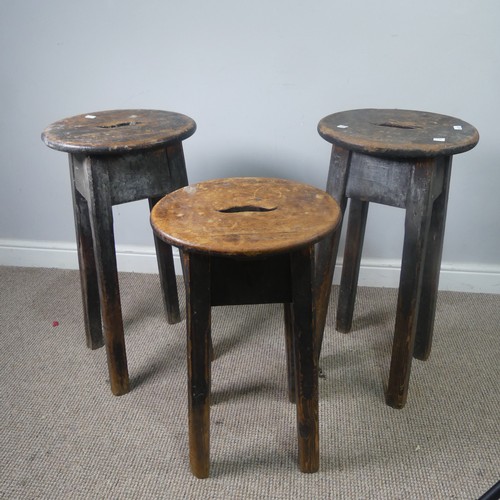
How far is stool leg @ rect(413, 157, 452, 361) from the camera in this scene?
1496 mm

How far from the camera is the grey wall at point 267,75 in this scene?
1766 mm

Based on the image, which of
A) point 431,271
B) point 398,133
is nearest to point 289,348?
point 431,271

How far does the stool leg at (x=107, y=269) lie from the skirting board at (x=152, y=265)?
68 cm

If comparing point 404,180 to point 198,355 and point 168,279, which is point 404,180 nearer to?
point 198,355

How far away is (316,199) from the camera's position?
1270 mm

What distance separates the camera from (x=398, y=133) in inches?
54.9

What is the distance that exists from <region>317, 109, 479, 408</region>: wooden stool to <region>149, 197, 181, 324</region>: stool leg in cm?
52

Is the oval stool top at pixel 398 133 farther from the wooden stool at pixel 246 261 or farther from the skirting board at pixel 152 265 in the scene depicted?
the skirting board at pixel 152 265

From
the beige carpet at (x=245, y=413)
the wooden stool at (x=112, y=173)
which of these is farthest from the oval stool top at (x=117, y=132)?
the beige carpet at (x=245, y=413)

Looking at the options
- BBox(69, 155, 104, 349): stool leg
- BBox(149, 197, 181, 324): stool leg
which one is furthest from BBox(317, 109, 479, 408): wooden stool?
BBox(69, 155, 104, 349): stool leg

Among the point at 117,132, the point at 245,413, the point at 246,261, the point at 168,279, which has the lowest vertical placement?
the point at 245,413

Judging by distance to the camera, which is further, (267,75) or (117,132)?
(267,75)

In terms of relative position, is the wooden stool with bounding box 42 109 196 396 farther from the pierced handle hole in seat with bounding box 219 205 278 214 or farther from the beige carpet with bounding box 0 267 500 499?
the pierced handle hole in seat with bounding box 219 205 278 214

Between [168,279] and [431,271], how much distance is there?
82 cm
